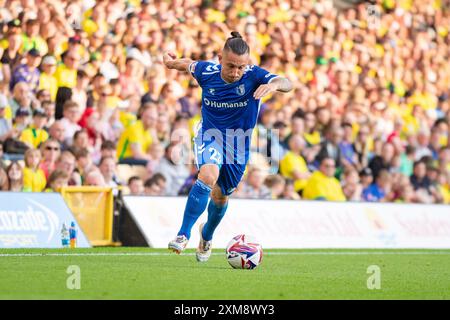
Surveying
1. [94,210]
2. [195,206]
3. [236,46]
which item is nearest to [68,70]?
[94,210]

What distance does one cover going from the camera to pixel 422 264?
13.7 metres

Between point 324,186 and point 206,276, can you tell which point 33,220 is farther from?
point 324,186

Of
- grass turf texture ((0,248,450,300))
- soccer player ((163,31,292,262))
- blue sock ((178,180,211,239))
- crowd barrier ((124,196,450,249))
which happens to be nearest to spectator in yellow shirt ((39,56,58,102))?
crowd barrier ((124,196,450,249))

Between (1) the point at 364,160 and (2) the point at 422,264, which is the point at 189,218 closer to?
(2) the point at 422,264

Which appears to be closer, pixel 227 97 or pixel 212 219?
pixel 227 97

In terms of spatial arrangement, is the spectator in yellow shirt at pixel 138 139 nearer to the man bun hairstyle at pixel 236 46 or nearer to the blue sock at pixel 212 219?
the blue sock at pixel 212 219

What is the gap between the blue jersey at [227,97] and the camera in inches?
471

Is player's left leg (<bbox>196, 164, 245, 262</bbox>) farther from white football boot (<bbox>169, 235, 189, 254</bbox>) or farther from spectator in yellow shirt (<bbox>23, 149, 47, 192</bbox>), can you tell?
spectator in yellow shirt (<bbox>23, 149, 47, 192</bbox>)

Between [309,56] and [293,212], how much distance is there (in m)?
6.86

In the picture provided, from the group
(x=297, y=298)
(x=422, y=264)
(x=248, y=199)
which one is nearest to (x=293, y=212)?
(x=248, y=199)

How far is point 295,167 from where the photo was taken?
770 inches

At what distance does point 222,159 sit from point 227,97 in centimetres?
75

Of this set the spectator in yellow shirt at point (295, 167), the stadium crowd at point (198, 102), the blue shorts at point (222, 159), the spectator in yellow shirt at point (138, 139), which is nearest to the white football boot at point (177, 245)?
the blue shorts at point (222, 159)

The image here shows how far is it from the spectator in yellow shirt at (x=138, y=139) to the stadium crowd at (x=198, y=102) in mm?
25
